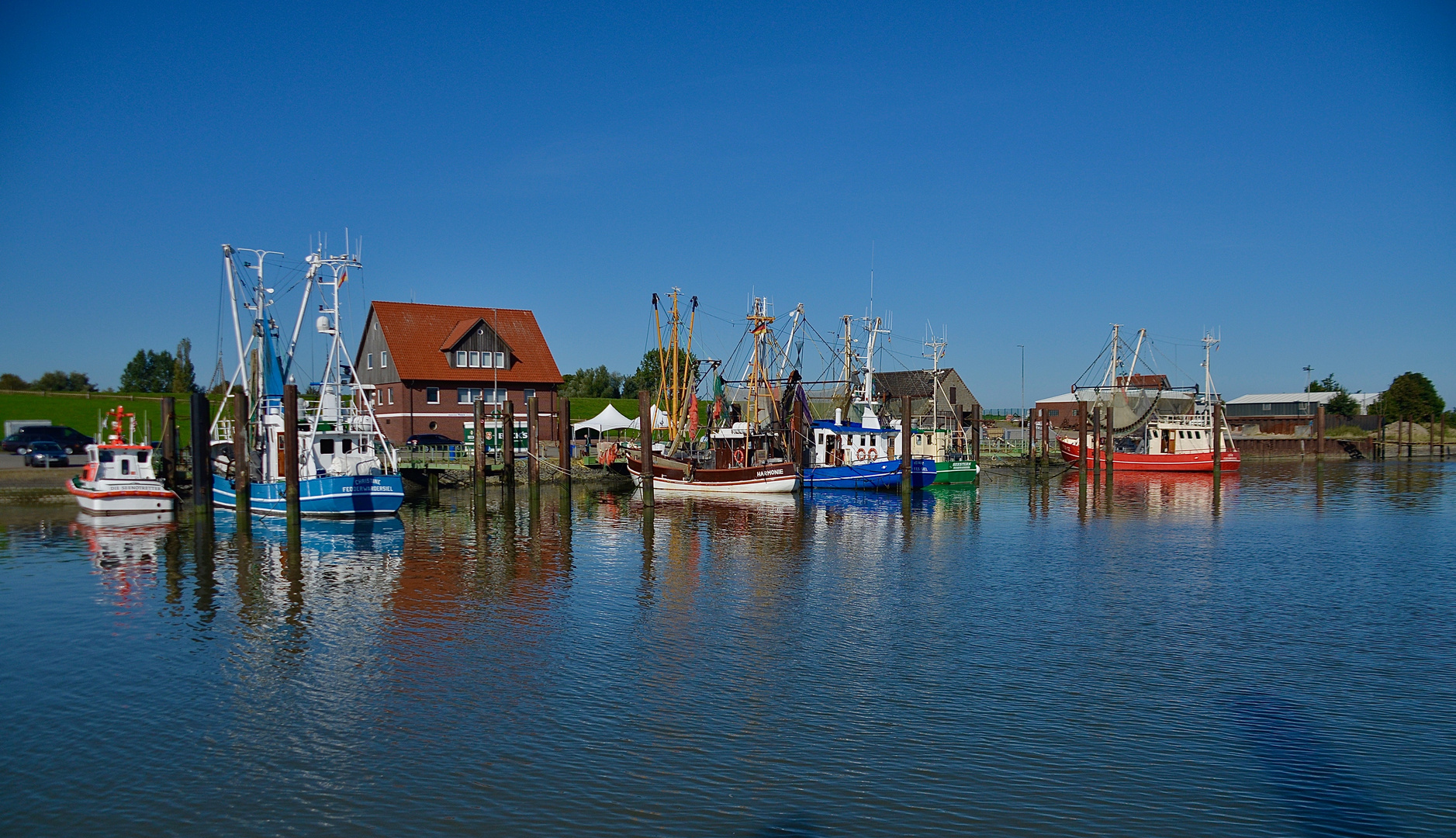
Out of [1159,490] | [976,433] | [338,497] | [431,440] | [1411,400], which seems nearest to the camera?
[338,497]

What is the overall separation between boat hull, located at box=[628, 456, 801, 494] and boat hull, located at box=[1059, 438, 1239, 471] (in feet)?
96.9

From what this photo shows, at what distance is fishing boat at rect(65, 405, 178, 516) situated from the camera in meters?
34.6

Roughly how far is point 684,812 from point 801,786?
4.83ft

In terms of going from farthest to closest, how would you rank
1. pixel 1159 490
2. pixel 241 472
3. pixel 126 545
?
pixel 1159 490
pixel 241 472
pixel 126 545

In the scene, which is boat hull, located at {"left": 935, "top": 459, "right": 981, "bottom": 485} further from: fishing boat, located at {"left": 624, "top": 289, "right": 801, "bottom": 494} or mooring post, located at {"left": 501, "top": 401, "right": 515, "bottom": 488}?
mooring post, located at {"left": 501, "top": 401, "right": 515, "bottom": 488}

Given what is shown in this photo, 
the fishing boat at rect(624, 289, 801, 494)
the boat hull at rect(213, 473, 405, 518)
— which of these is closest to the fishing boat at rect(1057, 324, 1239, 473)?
the fishing boat at rect(624, 289, 801, 494)

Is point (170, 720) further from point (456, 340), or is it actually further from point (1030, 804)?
point (456, 340)

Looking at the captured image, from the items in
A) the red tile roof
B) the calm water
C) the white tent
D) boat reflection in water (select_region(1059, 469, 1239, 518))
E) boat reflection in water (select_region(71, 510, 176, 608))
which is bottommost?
the calm water

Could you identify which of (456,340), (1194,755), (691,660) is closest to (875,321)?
(456,340)

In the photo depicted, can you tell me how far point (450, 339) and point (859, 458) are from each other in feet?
85.7

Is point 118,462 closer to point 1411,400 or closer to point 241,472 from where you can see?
point 241,472

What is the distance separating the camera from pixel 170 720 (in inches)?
541

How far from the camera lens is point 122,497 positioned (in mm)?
34469

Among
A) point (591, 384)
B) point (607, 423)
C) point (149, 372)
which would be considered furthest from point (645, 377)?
point (149, 372)
